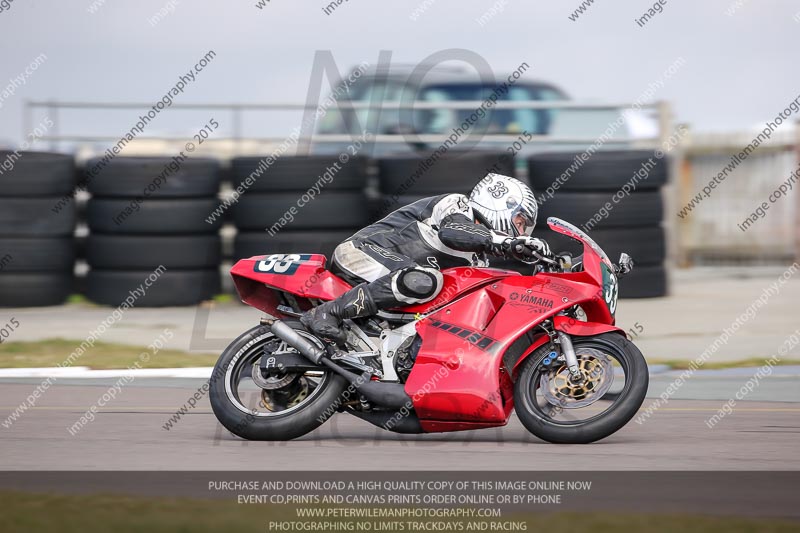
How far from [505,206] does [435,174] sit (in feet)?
17.8

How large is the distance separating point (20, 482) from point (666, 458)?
3144mm

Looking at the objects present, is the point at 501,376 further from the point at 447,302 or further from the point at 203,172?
the point at 203,172

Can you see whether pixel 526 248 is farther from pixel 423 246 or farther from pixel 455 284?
pixel 423 246

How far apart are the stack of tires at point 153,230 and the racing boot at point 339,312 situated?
5.99 m

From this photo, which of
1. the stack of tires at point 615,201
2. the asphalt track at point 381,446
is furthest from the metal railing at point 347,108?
the asphalt track at point 381,446

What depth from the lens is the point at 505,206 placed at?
6.31m

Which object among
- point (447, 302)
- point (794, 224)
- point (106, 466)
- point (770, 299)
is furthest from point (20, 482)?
point (794, 224)

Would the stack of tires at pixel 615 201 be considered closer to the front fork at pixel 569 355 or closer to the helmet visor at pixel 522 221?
the helmet visor at pixel 522 221

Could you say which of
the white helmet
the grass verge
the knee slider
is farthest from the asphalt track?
the grass verge

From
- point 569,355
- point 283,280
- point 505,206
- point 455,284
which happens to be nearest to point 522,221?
point 505,206

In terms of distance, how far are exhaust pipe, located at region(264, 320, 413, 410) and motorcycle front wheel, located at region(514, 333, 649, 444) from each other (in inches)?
24.7

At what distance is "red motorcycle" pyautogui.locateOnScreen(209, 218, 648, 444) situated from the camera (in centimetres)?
604

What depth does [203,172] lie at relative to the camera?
481 inches

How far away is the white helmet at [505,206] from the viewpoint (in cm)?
630
